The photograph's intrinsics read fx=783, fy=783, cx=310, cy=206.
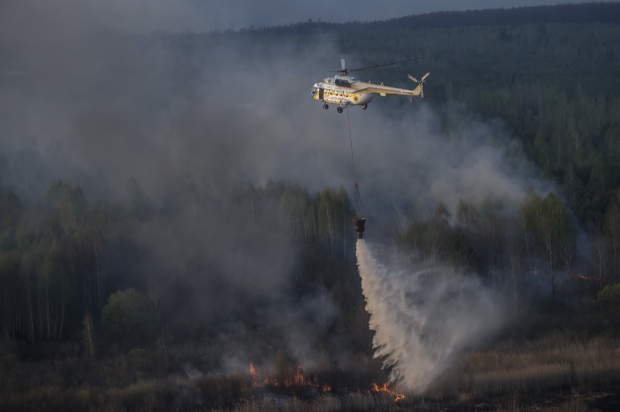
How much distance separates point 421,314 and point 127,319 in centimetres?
1950

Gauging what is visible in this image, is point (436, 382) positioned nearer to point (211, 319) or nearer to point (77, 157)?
point (211, 319)

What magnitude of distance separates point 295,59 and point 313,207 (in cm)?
4872

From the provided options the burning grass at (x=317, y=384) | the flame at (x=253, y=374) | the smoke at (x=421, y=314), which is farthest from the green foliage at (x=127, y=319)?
the smoke at (x=421, y=314)

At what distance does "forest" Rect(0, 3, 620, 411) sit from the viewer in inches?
1754

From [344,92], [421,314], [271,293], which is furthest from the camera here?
[271,293]

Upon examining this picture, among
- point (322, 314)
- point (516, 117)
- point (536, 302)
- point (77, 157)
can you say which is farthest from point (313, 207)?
point (516, 117)

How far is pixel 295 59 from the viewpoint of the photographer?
10975cm

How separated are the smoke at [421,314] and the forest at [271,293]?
0.84m

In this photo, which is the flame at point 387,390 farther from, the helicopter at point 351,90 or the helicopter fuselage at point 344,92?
the helicopter fuselage at point 344,92

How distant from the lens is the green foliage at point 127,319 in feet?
171

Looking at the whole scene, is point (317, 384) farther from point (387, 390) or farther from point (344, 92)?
point (344, 92)

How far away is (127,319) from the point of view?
52438 millimetres

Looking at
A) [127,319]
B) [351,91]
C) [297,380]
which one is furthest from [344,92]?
[127,319]

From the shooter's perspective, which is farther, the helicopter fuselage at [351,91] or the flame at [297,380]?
the flame at [297,380]
